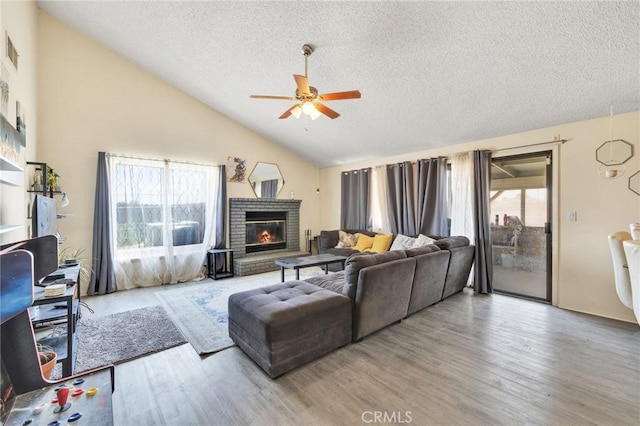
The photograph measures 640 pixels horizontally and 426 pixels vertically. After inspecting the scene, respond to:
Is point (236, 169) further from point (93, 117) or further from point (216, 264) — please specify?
point (93, 117)

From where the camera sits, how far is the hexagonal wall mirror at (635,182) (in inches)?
114

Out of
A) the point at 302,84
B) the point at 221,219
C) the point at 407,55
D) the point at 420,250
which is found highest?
the point at 407,55

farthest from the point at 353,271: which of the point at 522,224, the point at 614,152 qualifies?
the point at 614,152

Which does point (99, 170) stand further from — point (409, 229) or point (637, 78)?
point (637, 78)

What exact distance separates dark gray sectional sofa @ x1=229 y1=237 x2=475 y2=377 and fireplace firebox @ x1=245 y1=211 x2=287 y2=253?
A: 2977 mm

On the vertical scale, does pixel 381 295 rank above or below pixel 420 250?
below

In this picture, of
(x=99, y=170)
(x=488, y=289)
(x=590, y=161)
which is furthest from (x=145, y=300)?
(x=590, y=161)

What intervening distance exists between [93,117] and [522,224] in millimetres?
6395

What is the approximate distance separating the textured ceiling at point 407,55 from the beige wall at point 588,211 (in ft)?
0.66

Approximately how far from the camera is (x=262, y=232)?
19.5ft

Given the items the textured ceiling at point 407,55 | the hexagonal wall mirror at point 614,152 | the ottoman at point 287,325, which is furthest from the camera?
the hexagonal wall mirror at point 614,152

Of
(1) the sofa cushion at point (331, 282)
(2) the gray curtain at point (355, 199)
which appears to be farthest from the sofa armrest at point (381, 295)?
(2) the gray curtain at point (355, 199)

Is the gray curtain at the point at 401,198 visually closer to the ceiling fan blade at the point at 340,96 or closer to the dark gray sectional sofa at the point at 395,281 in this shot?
the dark gray sectional sofa at the point at 395,281

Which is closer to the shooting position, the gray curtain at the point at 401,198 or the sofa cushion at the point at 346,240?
the gray curtain at the point at 401,198
